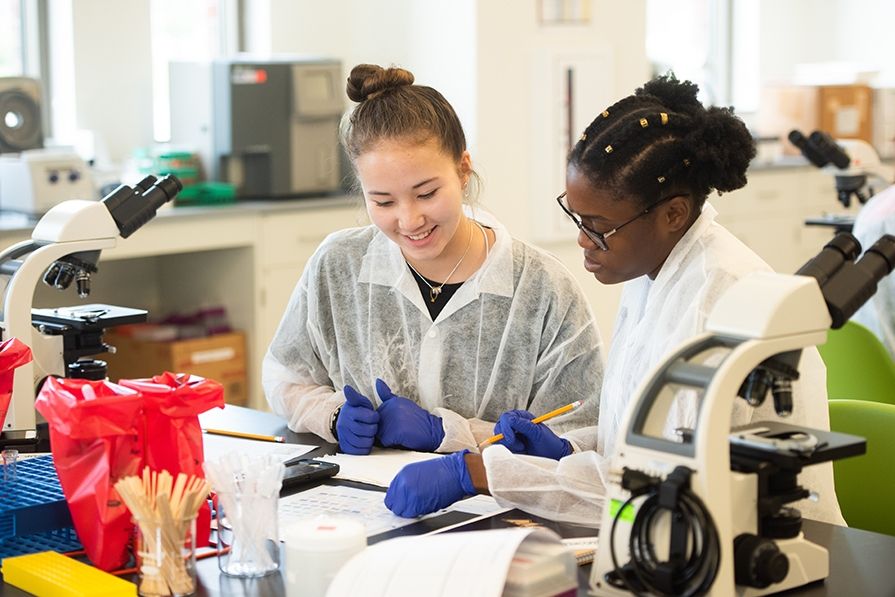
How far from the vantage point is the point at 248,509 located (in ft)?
4.56

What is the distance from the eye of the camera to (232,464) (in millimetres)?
1407

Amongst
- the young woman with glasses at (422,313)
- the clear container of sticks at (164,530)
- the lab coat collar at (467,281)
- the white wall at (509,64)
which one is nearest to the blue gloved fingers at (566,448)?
the young woman with glasses at (422,313)

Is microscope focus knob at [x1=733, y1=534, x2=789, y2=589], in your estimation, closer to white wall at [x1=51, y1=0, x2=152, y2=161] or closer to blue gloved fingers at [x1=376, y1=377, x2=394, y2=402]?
blue gloved fingers at [x1=376, y1=377, x2=394, y2=402]

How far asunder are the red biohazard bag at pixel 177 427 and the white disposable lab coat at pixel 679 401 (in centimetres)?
39

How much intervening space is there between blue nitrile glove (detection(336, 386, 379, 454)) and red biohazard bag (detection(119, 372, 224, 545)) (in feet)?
1.36

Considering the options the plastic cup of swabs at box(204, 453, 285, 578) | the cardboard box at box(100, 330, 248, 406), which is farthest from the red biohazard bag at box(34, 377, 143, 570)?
the cardboard box at box(100, 330, 248, 406)

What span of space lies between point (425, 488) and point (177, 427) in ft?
1.11

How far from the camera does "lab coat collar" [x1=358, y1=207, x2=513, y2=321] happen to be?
212 cm

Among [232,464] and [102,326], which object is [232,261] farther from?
[232,464]

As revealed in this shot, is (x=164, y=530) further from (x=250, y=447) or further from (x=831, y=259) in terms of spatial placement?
(x=831, y=259)

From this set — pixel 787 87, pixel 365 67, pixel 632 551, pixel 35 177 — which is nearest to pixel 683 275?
pixel 632 551

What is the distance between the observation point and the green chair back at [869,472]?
6.13 feet

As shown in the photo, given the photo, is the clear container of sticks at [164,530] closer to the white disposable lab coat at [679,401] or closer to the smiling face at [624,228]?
the white disposable lab coat at [679,401]

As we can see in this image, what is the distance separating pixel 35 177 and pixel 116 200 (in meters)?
1.71
